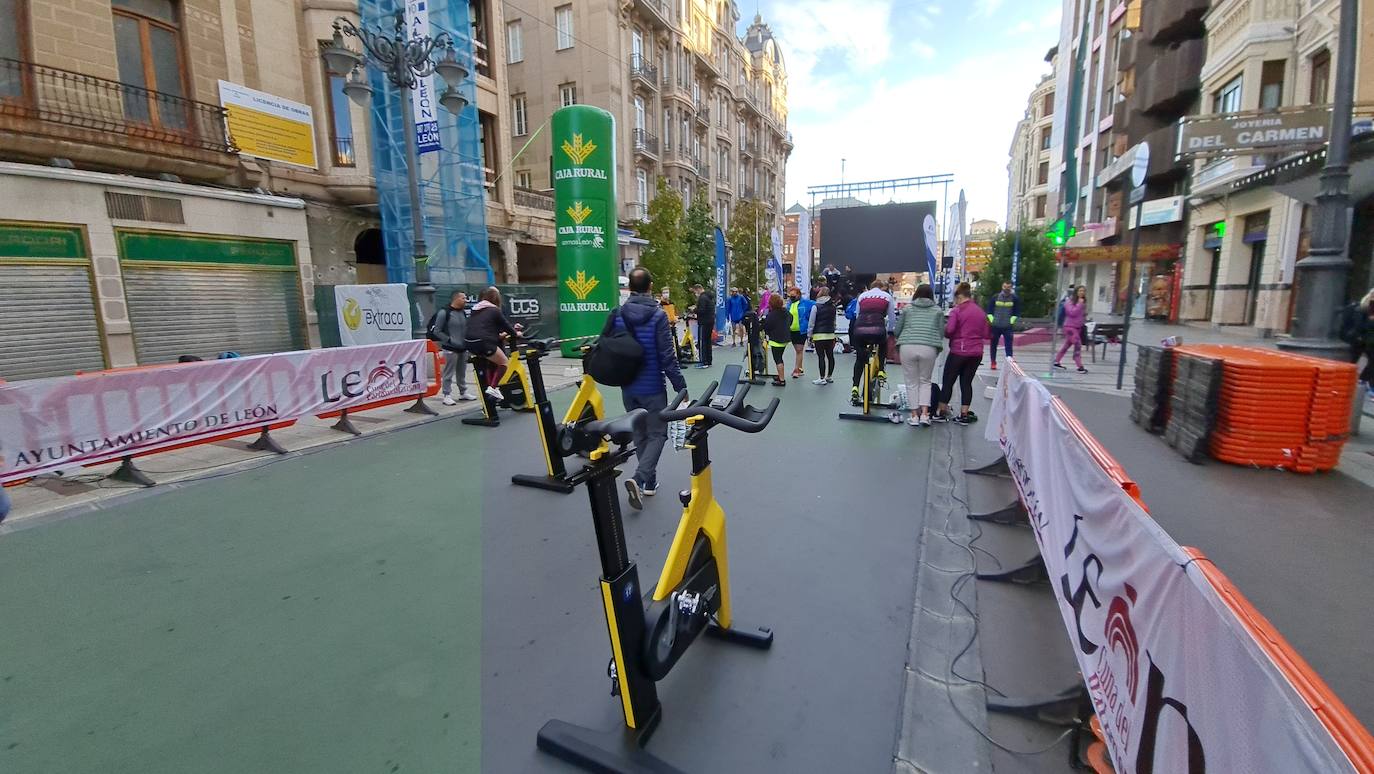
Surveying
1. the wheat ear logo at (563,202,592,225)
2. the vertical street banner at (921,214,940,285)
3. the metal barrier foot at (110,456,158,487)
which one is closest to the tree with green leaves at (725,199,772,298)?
the vertical street banner at (921,214,940,285)

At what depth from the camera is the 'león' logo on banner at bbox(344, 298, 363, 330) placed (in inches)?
517

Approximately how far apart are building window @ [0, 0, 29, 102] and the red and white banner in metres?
8.67

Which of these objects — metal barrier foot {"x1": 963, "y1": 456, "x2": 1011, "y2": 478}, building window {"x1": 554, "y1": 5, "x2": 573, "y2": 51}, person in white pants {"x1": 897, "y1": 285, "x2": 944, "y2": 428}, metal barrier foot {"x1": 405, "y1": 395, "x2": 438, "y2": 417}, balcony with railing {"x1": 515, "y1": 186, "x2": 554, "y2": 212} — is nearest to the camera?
metal barrier foot {"x1": 963, "y1": 456, "x2": 1011, "y2": 478}

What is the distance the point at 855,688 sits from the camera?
2.70 metres

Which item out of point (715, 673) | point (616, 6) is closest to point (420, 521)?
point (715, 673)

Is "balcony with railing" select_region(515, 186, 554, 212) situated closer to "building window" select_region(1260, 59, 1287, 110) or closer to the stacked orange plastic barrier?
the stacked orange plastic barrier

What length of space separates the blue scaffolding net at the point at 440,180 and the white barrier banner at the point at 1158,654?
14860 millimetres

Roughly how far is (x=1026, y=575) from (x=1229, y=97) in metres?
25.5

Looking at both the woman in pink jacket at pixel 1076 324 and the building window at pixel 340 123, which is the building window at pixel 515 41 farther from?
the woman in pink jacket at pixel 1076 324

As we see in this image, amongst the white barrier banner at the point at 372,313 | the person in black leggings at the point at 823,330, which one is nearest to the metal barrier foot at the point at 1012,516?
the person in black leggings at the point at 823,330

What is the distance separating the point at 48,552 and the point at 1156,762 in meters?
6.29

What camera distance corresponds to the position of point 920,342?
7.25 metres

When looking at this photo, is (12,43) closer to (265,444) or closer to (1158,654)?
(265,444)

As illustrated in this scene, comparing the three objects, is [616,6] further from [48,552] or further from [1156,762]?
[1156,762]
